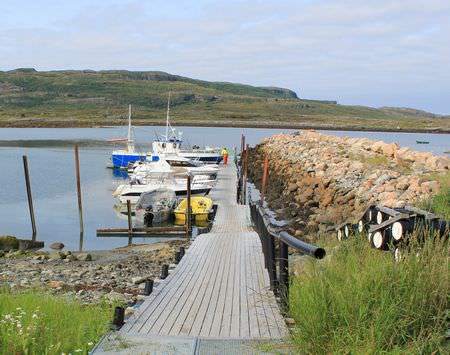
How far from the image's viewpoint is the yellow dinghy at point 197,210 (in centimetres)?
2345

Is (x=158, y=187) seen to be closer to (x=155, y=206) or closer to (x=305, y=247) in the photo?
(x=155, y=206)

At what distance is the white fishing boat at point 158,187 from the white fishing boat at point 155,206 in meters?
1.29

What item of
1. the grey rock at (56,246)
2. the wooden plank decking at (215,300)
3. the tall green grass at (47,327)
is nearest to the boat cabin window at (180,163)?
the grey rock at (56,246)

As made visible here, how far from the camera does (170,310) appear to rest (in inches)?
280

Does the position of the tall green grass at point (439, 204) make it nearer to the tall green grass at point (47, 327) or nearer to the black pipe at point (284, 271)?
the black pipe at point (284, 271)

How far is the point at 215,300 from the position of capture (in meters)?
7.69

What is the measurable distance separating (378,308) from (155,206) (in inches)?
795

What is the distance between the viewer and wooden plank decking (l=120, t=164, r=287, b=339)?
6.20 meters

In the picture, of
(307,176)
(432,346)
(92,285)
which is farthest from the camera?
(307,176)

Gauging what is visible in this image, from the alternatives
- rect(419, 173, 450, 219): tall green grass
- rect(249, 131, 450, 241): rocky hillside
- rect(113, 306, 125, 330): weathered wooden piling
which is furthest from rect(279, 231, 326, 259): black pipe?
rect(249, 131, 450, 241): rocky hillside

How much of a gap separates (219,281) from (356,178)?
15386mm

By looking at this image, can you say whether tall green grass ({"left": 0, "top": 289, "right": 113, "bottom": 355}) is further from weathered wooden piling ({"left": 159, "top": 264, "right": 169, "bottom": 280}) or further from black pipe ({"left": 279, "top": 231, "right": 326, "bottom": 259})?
weathered wooden piling ({"left": 159, "top": 264, "right": 169, "bottom": 280})

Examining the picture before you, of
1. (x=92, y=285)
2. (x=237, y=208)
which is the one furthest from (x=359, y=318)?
(x=237, y=208)

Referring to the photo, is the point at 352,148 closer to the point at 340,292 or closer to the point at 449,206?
the point at 449,206
